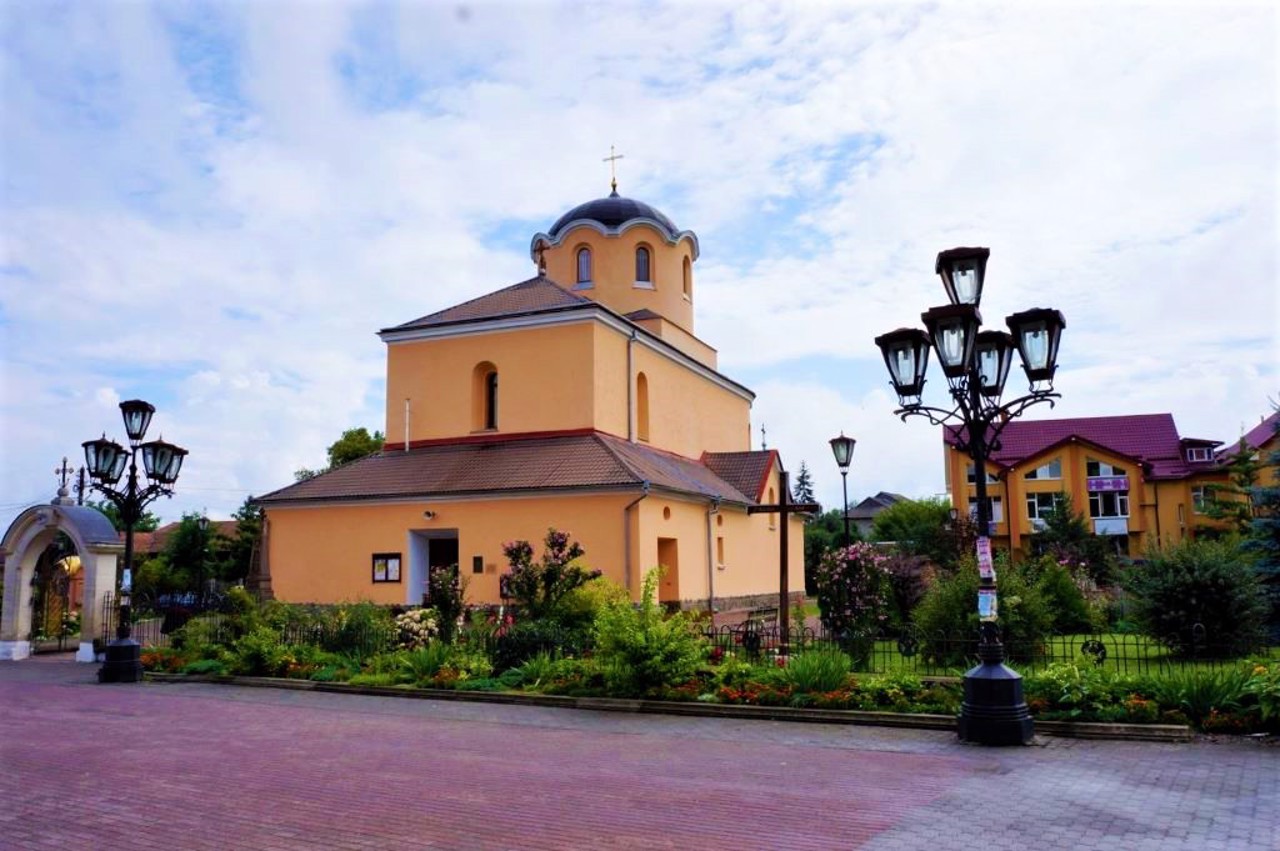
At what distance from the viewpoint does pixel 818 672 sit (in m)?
13.0

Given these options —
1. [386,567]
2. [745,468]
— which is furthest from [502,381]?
[745,468]

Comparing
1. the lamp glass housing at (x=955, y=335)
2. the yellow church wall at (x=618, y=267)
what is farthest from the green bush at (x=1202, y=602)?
the yellow church wall at (x=618, y=267)

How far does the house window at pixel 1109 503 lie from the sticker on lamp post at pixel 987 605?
150ft

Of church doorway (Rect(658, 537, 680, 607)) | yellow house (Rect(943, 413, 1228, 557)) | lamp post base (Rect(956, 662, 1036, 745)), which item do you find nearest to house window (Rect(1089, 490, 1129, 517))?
yellow house (Rect(943, 413, 1228, 557))

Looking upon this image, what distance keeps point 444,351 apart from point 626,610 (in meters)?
15.9

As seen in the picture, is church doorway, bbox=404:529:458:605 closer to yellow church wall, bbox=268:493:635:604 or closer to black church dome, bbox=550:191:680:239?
yellow church wall, bbox=268:493:635:604

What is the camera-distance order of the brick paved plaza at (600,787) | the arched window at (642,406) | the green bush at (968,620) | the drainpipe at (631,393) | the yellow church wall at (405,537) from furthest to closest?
the arched window at (642,406) → the drainpipe at (631,393) → the yellow church wall at (405,537) → the green bush at (968,620) → the brick paved plaza at (600,787)

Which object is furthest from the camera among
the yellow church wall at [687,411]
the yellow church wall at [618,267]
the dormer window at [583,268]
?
the dormer window at [583,268]

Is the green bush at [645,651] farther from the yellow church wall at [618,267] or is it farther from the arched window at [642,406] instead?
the yellow church wall at [618,267]

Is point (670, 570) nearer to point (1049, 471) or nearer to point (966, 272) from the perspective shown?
point (966, 272)

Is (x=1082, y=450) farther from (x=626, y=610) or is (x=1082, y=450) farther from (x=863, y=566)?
(x=626, y=610)

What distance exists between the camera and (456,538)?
84.7ft

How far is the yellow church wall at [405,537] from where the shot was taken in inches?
924

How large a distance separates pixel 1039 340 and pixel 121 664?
1653 cm
